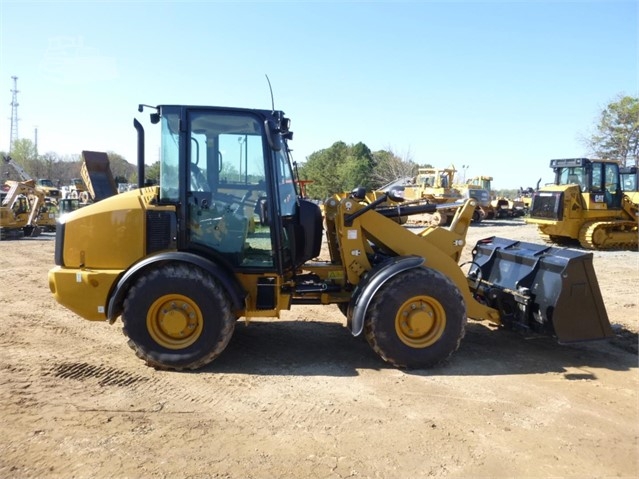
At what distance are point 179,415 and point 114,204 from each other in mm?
2130

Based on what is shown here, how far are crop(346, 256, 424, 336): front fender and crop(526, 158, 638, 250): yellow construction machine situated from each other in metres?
12.1

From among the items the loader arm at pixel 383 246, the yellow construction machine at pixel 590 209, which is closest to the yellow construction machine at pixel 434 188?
the yellow construction machine at pixel 590 209

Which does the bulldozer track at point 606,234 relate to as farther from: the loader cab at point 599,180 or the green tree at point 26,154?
the green tree at point 26,154

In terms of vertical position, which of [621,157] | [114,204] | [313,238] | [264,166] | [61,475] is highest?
[621,157]

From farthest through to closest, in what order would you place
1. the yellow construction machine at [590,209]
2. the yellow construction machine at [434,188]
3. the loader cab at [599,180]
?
1. the yellow construction machine at [434,188]
2. the loader cab at [599,180]
3. the yellow construction machine at [590,209]

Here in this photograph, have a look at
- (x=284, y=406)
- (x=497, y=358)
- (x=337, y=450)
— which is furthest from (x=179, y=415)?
(x=497, y=358)

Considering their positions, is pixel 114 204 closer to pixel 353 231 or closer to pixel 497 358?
pixel 353 231

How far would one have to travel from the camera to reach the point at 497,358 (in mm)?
5066

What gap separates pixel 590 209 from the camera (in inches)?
598

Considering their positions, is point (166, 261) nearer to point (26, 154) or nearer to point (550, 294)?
point (550, 294)

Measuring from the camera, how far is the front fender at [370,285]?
15.1 feet

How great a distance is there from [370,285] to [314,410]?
4.28 ft

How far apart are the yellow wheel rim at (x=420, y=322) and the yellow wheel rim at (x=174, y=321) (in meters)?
1.88

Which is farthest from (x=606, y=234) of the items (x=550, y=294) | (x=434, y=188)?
(x=550, y=294)
